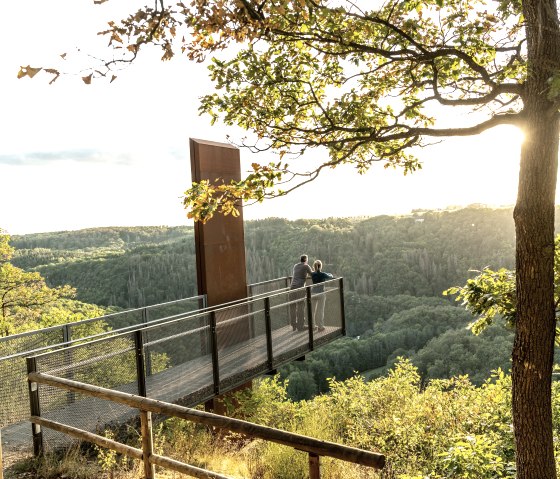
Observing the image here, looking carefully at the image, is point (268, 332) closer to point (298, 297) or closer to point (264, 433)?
point (298, 297)

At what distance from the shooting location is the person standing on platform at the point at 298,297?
1135 centimetres

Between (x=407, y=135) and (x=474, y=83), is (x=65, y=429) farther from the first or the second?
(x=474, y=83)

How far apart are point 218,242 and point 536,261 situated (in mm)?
6895

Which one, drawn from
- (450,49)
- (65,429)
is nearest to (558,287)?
(450,49)

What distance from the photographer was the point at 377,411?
16531 mm

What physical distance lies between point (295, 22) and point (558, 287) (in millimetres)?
4788

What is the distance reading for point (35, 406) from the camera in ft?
19.4

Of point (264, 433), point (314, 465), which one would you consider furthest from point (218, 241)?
point (314, 465)

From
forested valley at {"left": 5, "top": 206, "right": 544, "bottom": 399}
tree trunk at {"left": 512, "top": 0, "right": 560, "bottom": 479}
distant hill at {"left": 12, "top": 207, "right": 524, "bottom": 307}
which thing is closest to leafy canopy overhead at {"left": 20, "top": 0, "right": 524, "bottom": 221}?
tree trunk at {"left": 512, "top": 0, "right": 560, "bottom": 479}

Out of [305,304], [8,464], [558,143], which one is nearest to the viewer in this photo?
[8,464]

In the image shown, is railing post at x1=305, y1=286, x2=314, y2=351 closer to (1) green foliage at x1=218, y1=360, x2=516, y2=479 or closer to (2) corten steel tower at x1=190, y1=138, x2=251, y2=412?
(2) corten steel tower at x1=190, y1=138, x2=251, y2=412

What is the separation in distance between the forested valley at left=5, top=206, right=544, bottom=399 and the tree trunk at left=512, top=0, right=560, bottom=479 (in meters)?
48.8

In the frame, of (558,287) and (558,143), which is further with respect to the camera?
(558,287)

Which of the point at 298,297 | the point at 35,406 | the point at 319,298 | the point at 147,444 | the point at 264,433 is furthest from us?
the point at 319,298
